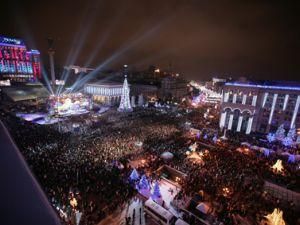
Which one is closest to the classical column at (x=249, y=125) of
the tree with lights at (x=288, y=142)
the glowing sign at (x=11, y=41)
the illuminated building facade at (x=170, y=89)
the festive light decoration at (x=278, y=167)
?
the tree with lights at (x=288, y=142)

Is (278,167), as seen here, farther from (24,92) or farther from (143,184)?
(24,92)

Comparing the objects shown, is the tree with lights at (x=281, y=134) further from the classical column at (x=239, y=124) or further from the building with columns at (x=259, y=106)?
the classical column at (x=239, y=124)

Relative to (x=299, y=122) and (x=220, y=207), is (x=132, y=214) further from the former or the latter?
(x=299, y=122)

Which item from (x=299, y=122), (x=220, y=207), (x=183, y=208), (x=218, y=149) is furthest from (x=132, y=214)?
(x=299, y=122)

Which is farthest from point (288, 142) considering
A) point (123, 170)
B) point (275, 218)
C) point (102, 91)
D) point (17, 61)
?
point (17, 61)

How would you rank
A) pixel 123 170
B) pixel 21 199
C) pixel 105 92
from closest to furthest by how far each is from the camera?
1. pixel 21 199
2. pixel 123 170
3. pixel 105 92

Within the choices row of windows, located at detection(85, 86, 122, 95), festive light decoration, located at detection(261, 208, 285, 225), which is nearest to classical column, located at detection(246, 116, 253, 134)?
festive light decoration, located at detection(261, 208, 285, 225)

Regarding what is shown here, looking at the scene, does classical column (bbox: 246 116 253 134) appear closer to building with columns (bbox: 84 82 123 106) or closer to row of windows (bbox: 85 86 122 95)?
building with columns (bbox: 84 82 123 106)
